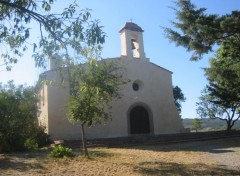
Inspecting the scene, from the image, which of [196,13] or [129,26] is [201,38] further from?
[129,26]

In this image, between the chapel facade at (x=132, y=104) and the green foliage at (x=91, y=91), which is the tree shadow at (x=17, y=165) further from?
the chapel facade at (x=132, y=104)

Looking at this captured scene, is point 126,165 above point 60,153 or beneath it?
beneath

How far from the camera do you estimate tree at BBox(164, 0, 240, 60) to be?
14.9 meters

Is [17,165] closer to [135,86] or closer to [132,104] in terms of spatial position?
[132,104]

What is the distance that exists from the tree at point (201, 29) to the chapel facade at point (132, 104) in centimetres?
885

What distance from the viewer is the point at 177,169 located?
1190cm

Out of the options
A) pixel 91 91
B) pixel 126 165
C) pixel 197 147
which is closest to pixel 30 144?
pixel 91 91

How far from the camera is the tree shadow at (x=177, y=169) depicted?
1115cm

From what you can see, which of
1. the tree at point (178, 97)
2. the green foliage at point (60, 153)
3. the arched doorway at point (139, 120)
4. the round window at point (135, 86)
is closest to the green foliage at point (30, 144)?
the green foliage at point (60, 153)

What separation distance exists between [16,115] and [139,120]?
12.4 metres

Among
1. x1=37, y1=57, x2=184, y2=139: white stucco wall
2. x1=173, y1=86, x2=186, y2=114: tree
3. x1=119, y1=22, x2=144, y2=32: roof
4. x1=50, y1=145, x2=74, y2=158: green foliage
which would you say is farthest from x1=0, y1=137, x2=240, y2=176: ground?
x1=173, y1=86, x2=186, y2=114: tree

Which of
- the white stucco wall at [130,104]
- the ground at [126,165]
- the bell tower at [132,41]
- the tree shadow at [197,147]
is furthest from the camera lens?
the bell tower at [132,41]

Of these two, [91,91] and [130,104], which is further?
[130,104]

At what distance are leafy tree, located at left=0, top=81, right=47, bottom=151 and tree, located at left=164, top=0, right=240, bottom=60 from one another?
9.25m
